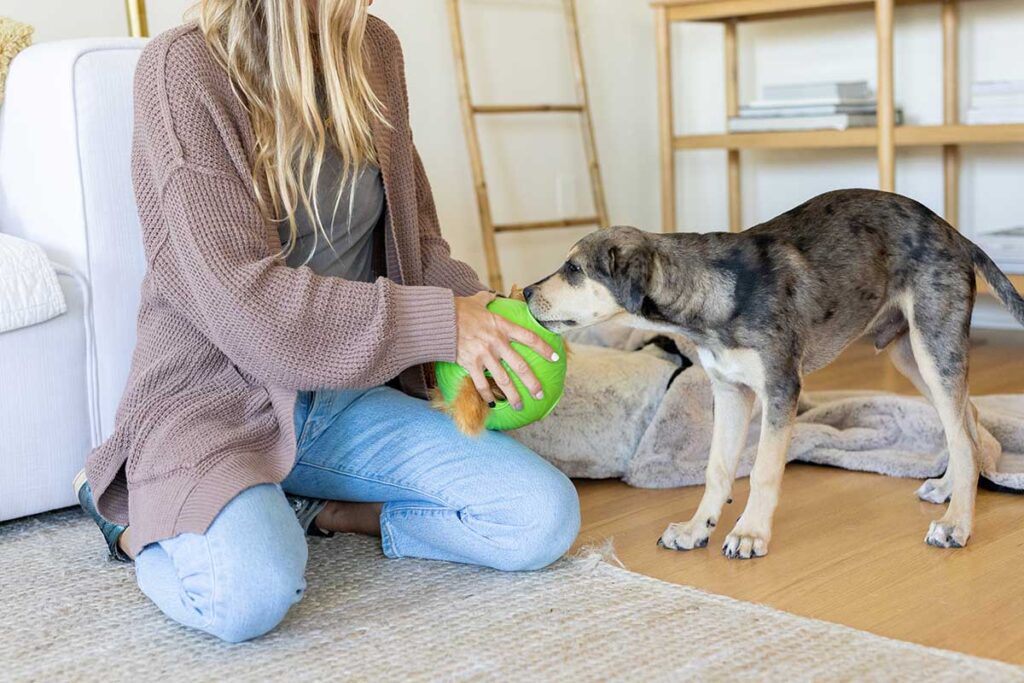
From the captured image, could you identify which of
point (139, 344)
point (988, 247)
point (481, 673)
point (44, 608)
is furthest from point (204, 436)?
point (988, 247)

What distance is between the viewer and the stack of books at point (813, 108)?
354cm

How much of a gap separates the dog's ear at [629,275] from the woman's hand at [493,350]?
14 cm

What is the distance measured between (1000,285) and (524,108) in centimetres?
204

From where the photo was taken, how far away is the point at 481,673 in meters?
1.44

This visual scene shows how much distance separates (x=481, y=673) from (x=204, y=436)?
492mm

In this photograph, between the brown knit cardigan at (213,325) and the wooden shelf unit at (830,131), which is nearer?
the brown knit cardigan at (213,325)

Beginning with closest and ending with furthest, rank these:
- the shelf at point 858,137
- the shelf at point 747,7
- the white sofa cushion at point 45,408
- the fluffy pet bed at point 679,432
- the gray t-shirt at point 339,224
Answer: the gray t-shirt at point 339,224, the white sofa cushion at point 45,408, the fluffy pet bed at point 679,432, the shelf at point 858,137, the shelf at point 747,7

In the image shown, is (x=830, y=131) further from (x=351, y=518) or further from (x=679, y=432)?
(x=351, y=518)

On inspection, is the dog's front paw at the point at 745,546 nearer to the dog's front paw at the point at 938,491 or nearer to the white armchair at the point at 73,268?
the dog's front paw at the point at 938,491

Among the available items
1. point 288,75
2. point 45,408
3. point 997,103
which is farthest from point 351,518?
point 997,103

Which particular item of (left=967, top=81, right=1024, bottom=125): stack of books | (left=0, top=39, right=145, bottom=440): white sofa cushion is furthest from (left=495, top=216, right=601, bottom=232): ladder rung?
(left=0, top=39, right=145, bottom=440): white sofa cushion

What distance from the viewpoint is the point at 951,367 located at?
192 centimetres

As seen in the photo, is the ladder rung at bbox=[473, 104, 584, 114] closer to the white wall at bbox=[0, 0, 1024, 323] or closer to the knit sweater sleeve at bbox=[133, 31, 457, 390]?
the white wall at bbox=[0, 0, 1024, 323]

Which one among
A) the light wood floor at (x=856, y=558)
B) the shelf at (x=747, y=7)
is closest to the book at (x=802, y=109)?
the shelf at (x=747, y=7)
